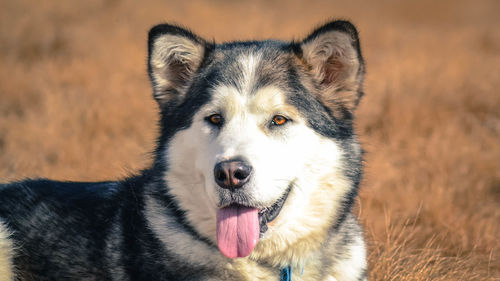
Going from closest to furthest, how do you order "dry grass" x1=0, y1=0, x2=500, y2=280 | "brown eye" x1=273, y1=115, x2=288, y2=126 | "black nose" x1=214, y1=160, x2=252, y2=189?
"black nose" x1=214, y1=160, x2=252, y2=189 < "brown eye" x1=273, y1=115, x2=288, y2=126 < "dry grass" x1=0, y1=0, x2=500, y2=280

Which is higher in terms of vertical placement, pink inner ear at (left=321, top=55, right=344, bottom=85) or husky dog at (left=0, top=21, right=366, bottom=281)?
pink inner ear at (left=321, top=55, right=344, bottom=85)

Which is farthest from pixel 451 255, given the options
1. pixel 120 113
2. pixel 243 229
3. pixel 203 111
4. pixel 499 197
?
pixel 120 113

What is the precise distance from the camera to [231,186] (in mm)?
2662

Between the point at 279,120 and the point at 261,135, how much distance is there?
17 centimetres

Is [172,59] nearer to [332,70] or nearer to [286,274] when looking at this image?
[332,70]

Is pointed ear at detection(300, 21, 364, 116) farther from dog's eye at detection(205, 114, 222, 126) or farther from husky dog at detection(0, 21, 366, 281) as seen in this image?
dog's eye at detection(205, 114, 222, 126)

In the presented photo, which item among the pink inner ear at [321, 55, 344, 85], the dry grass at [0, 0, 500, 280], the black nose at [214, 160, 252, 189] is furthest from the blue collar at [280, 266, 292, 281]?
the pink inner ear at [321, 55, 344, 85]

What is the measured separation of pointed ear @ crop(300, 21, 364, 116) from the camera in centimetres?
309

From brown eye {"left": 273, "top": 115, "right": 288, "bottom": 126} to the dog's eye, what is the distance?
1.01 ft

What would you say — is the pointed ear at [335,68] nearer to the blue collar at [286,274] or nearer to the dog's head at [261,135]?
the dog's head at [261,135]

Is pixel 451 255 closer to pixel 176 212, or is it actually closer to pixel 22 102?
pixel 176 212

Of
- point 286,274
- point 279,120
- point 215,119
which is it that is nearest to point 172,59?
point 215,119

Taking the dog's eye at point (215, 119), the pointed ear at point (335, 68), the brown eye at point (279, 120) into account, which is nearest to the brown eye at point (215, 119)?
the dog's eye at point (215, 119)

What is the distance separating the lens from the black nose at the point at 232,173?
2615 mm
